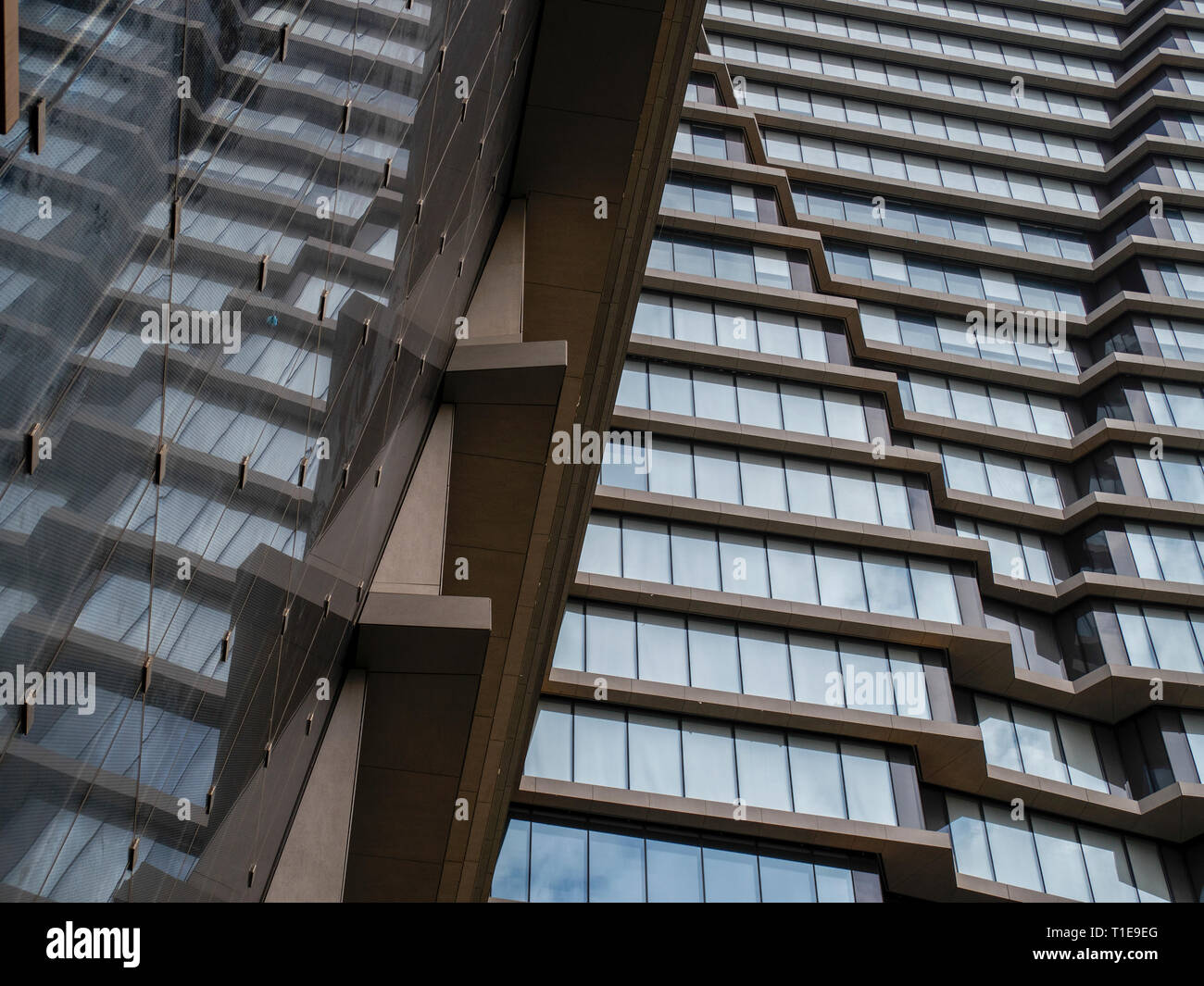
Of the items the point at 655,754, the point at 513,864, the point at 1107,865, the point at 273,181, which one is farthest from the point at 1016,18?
the point at 273,181

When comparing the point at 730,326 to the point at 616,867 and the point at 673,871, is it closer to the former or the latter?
the point at 673,871

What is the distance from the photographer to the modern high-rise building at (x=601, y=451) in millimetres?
4145

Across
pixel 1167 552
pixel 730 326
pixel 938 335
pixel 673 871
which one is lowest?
pixel 673 871

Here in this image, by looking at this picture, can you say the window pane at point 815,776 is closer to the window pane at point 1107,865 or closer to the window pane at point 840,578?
the window pane at point 840,578

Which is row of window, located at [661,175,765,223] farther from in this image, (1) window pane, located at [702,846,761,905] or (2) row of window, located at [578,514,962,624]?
(1) window pane, located at [702,846,761,905]

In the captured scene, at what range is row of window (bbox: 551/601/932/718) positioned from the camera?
34.2 metres

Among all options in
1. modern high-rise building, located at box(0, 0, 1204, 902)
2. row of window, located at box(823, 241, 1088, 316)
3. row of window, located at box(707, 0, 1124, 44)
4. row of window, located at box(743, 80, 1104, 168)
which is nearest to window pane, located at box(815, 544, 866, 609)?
modern high-rise building, located at box(0, 0, 1204, 902)

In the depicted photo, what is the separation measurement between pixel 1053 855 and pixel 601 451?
26334 millimetres

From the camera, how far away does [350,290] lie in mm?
7613

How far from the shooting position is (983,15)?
58688mm

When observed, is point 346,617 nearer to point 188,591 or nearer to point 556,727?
point 188,591

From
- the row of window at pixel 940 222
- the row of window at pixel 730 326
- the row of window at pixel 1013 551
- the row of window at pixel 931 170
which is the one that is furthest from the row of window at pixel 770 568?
the row of window at pixel 931 170

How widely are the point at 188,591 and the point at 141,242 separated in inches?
72.8

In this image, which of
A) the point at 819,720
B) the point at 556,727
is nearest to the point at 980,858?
the point at 819,720
